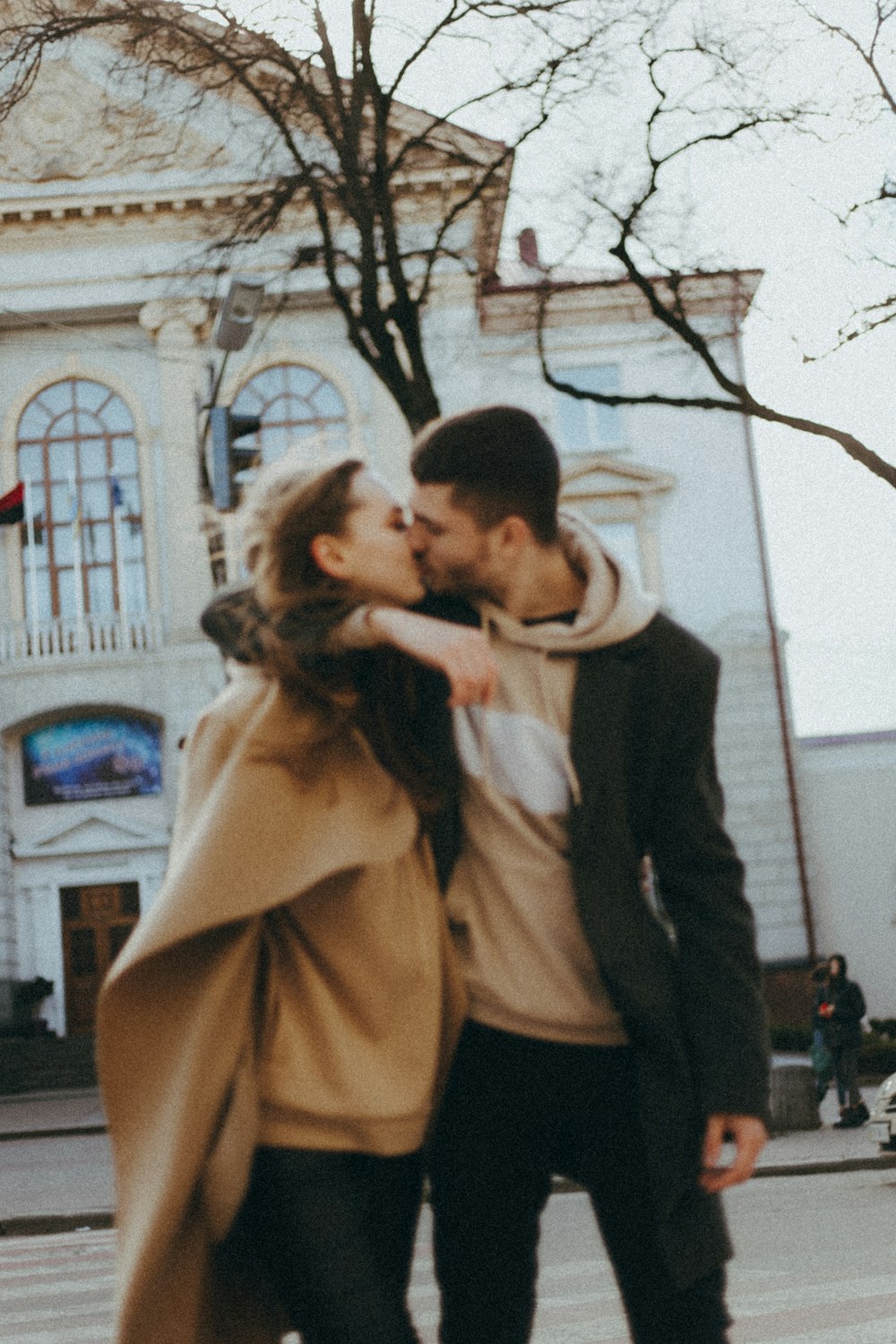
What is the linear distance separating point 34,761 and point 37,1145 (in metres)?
12.7

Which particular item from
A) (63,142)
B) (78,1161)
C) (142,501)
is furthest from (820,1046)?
(63,142)

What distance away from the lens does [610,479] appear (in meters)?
33.7

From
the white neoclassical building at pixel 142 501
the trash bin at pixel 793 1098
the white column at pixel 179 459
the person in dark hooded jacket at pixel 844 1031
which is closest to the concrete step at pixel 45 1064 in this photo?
the white neoclassical building at pixel 142 501

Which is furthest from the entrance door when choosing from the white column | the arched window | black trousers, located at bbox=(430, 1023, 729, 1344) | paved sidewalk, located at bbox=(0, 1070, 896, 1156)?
black trousers, located at bbox=(430, 1023, 729, 1344)

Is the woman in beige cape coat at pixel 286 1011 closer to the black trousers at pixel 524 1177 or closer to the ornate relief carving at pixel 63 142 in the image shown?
the black trousers at pixel 524 1177

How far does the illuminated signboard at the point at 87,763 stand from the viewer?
109 feet

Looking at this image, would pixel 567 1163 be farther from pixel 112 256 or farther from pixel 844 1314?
pixel 112 256

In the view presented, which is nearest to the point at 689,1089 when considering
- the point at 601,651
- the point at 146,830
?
the point at 601,651

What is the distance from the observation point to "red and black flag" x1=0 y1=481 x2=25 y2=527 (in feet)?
102

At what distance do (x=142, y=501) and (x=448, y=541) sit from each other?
3083cm

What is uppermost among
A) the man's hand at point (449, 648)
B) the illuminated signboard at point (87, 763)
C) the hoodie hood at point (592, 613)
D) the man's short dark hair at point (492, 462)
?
the illuminated signboard at point (87, 763)

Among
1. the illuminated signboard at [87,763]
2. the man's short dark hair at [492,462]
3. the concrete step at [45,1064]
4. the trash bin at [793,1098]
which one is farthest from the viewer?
the illuminated signboard at [87,763]

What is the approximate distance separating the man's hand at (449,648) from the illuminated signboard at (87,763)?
3083 cm

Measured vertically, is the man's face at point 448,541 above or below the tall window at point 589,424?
below
